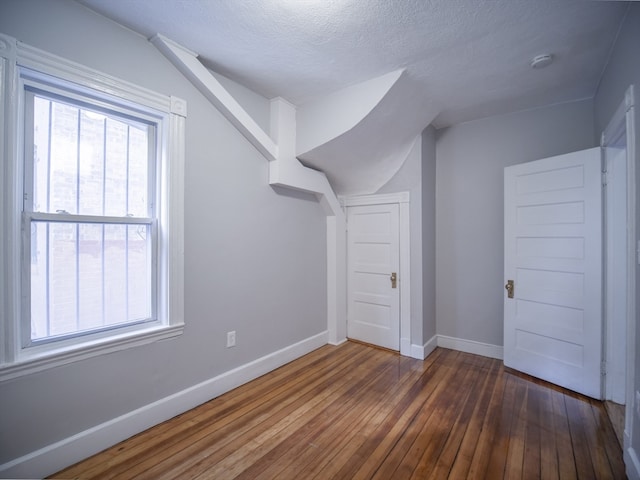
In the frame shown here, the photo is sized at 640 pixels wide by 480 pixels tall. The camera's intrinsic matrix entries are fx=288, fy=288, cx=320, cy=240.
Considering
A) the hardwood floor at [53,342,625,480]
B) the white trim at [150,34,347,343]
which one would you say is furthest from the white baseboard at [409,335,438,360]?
the white trim at [150,34,347,343]

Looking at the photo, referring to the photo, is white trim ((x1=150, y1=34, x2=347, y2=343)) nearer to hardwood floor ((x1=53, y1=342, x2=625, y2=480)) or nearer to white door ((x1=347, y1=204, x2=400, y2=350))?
white door ((x1=347, y1=204, x2=400, y2=350))

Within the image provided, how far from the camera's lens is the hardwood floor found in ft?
5.46

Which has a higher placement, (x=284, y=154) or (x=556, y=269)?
(x=284, y=154)

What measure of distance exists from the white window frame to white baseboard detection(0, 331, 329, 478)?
45cm

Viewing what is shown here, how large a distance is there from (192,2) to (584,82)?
325 cm

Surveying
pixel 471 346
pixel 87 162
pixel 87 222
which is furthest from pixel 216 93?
pixel 471 346

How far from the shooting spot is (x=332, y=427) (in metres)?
2.05

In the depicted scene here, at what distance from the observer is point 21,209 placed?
157 cm

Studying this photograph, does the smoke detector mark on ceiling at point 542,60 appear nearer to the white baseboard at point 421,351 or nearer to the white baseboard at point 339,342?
the white baseboard at point 421,351

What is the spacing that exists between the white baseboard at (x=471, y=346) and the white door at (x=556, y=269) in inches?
9.4

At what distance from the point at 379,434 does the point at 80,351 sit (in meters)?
1.97

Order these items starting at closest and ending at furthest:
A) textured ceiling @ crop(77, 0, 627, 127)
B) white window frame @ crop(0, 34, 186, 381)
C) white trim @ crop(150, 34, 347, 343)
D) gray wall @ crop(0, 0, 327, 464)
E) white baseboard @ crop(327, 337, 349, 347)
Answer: white window frame @ crop(0, 34, 186, 381) → gray wall @ crop(0, 0, 327, 464) → textured ceiling @ crop(77, 0, 627, 127) → white trim @ crop(150, 34, 347, 343) → white baseboard @ crop(327, 337, 349, 347)

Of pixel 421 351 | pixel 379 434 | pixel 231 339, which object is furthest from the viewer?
pixel 421 351

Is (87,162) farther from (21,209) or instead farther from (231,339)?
(231,339)
